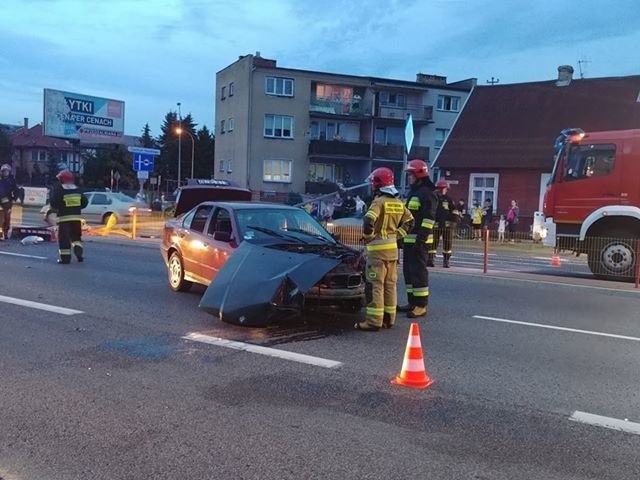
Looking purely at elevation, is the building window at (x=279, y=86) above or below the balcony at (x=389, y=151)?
above

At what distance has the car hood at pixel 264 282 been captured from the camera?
20.8 ft

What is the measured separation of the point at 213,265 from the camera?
26.4 feet

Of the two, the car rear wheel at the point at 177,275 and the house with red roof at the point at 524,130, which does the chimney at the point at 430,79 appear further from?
the car rear wheel at the point at 177,275

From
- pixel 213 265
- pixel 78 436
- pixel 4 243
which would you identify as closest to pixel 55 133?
pixel 4 243

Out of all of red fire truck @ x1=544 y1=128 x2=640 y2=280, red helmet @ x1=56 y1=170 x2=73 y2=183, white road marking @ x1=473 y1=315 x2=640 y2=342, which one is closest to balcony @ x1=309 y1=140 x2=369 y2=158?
red fire truck @ x1=544 y1=128 x2=640 y2=280

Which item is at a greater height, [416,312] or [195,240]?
[195,240]

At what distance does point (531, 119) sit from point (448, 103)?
17.9 m

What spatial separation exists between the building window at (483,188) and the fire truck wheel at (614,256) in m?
19.8

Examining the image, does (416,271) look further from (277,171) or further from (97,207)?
(277,171)

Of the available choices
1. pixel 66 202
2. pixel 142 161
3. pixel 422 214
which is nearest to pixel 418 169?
pixel 422 214

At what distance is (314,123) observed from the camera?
4766cm

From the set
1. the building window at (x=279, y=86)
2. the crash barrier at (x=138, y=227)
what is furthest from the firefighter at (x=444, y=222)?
the building window at (x=279, y=86)

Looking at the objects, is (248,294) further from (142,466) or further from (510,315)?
(510,315)

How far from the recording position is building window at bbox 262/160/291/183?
45625mm
